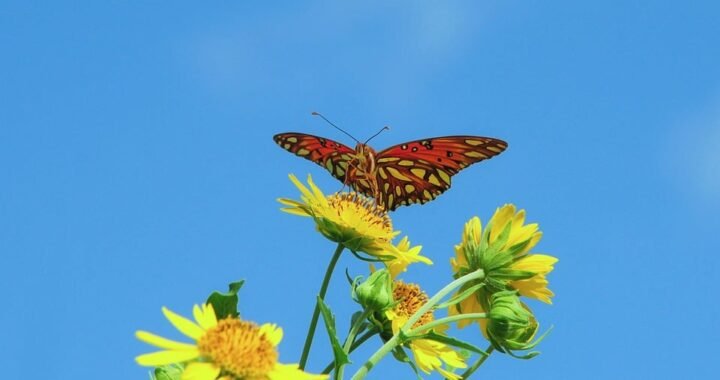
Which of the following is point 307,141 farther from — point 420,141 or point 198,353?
point 198,353

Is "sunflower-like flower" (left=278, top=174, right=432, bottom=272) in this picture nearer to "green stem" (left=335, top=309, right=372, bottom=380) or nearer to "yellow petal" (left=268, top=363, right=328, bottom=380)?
"green stem" (left=335, top=309, right=372, bottom=380)

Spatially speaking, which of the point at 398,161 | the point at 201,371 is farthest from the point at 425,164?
the point at 201,371

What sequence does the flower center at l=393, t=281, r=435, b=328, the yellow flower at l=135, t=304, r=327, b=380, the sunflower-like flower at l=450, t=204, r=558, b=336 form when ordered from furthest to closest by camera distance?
the flower center at l=393, t=281, r=435, b=328, the sunflower-like flower at l=450, t=204, r=558, b=336, the yellow flower at l=135, t=304, r=327, b=380

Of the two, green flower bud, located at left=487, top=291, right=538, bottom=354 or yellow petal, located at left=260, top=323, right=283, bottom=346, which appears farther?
green flower bud, located at left=487, top=291, right=538, bottom=354

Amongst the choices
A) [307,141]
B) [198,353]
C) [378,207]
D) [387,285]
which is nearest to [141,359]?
[198,353]

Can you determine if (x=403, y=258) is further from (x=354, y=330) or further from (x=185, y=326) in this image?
(x=185, y=326)

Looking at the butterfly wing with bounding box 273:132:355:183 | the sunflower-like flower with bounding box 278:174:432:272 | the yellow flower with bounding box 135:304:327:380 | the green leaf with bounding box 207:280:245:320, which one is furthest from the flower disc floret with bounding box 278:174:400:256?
the yellow flower with bounding box 135:304:327:380
